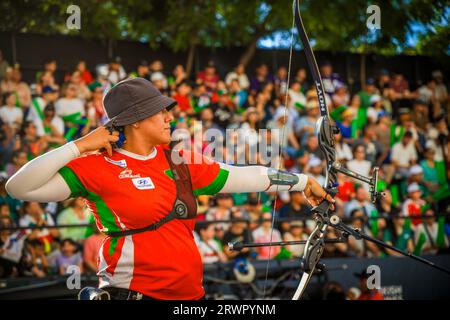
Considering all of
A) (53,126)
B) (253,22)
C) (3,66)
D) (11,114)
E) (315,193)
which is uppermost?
(253,22)

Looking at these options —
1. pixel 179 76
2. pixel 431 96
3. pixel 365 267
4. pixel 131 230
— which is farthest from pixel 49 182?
pixel 431 96

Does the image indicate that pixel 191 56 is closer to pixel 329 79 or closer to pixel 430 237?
pixel 329 79

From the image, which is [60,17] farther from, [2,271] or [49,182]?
[49,182]

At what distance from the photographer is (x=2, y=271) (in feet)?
28.5

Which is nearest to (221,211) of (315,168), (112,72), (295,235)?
(295,235)

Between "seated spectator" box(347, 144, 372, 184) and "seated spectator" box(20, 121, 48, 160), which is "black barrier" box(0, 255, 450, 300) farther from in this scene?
"seated spectator" box(20, 121, 48, 160)

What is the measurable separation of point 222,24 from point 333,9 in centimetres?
198

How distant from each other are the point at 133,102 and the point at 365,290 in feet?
19.6

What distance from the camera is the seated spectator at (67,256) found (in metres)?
8.87

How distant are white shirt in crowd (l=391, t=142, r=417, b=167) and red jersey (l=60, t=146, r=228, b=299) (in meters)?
8.99

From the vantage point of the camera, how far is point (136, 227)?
12.7 ft

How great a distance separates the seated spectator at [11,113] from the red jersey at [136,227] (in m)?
6.17

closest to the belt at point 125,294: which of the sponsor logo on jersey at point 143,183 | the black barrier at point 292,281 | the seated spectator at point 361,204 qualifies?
the sponsor logo on jersey at point 143,183

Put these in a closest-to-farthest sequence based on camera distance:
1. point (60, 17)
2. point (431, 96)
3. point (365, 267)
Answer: point (365, 267)
point (60, 17)
point (431, 96)
